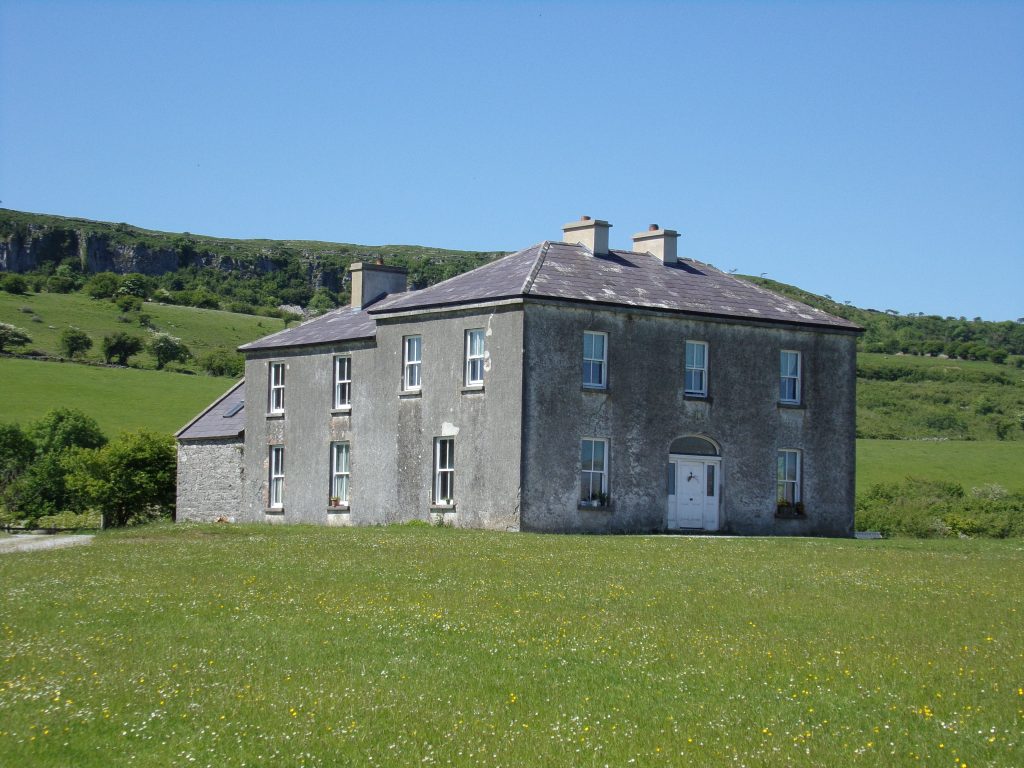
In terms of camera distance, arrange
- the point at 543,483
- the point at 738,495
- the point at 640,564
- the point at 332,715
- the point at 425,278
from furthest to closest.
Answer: the point at 425,278 → the point at 738,495 → the point at 543,483 → the point at 640,564 → the point at 332,715

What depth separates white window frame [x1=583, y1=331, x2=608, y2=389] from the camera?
119ft

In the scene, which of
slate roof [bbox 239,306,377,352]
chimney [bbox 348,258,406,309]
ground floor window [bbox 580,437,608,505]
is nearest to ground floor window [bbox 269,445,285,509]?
slate roof [bbox 239,306,377,352]

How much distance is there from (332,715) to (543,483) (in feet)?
76.5

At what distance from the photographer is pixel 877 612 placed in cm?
1786

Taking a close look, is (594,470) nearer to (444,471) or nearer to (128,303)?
(444,471)

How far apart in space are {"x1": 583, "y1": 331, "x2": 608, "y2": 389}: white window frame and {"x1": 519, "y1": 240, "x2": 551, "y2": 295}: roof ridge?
2033 mm

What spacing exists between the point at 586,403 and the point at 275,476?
13.6 metres

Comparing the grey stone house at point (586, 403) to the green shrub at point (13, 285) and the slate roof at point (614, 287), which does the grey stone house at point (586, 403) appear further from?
the green shrub at point (13, 285)

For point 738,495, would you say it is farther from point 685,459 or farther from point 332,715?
point 332,715

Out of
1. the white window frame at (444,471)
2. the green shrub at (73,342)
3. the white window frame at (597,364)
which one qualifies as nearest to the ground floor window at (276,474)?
the white window frame at (444,471)

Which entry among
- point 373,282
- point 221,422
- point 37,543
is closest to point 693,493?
point 373,282

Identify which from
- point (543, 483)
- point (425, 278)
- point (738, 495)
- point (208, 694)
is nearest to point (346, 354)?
point (543, 483)

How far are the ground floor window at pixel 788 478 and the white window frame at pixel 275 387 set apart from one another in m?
16.9

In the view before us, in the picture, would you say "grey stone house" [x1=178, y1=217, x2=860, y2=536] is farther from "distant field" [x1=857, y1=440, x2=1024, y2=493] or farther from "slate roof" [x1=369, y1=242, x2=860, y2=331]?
"distant field" [x1=857, y1=440, x2=1024, y2=493]
